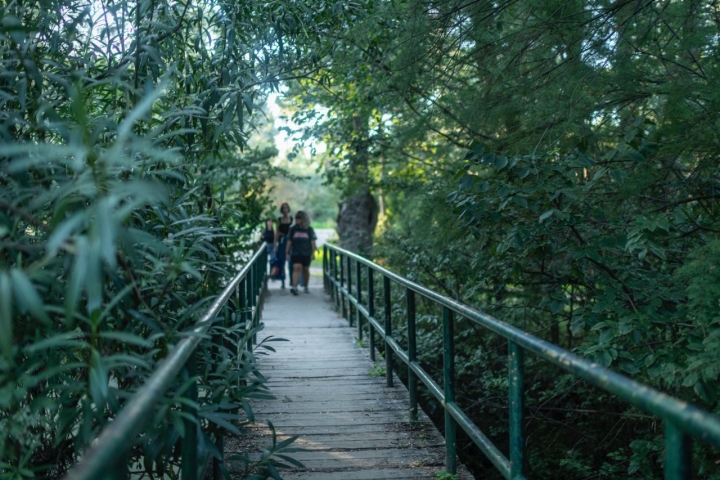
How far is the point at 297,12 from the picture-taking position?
5.00 m

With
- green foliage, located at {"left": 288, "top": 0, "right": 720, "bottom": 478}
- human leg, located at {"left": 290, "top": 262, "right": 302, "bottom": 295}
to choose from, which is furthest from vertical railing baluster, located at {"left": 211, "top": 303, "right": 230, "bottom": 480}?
human leg, located at {"left": 290, "top": 262, "right": 302, "bottom": 295}

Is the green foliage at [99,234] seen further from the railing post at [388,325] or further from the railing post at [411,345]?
the railing post at [388,325]

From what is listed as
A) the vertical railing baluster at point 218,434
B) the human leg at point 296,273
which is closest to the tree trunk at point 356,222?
the human leg at point 296,273

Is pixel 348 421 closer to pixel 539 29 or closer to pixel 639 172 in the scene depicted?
pixel 639 172

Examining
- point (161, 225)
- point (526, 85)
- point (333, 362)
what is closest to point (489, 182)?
point (526, 85)

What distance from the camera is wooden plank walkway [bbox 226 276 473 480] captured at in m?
4.06

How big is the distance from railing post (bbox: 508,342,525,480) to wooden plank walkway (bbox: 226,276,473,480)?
3.97 ft

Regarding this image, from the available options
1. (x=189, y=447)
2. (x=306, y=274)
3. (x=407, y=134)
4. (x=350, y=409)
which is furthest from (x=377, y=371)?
(x=306, y=274)

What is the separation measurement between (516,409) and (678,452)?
1.04 metres

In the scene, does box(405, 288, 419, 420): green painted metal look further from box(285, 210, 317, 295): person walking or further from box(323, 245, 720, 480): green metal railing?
box(285, 210, 317, 295): person walking

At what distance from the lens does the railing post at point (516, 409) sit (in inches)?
104

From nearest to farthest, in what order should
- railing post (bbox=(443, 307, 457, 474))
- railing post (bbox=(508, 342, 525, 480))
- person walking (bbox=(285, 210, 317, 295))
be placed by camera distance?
railing post (bbox=(508, 342, 525, 480)) → railing post (bbox=(443, 307, 457, 474)) → person walking (bbox=(285, 210, 317, 295))

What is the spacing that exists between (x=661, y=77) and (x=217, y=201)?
126 inches

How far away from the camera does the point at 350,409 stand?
17.3 ft
